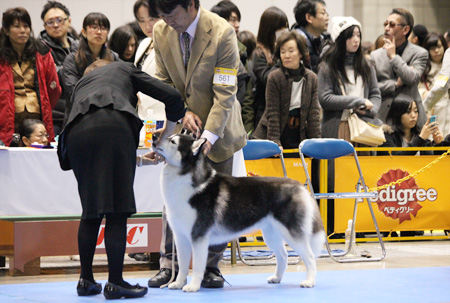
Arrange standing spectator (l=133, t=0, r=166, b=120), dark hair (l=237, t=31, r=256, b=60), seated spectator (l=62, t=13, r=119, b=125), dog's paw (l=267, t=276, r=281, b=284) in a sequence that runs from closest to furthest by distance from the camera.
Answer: dog's paw (l=267, t=276, r=281, b=284) < standing spectator (l=133, t=0, r=166, b=120) < seated spectator (l=62, t=13, r=119, b=125) < dark hair (l=237, t=31, r=256, b=60)

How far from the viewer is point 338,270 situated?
5004 mm

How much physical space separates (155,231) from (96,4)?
18.2 ft

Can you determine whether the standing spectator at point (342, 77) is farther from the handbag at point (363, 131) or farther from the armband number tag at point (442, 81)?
the armband number tag at point (442, 81)

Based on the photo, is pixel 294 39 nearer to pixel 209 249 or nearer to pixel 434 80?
pixel 434 80

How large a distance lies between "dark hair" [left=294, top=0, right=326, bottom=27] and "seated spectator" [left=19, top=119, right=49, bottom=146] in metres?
2.98

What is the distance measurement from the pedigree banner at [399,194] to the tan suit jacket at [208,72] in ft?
8.10

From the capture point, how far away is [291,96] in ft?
21.1

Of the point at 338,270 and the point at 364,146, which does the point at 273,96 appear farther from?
the point at 338,270

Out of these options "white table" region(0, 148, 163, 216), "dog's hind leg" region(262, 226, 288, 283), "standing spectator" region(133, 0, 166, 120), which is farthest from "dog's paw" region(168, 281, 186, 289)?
"standing spectator" region(133, 0, 166, 120)

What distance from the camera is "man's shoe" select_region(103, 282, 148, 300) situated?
3.64 meters

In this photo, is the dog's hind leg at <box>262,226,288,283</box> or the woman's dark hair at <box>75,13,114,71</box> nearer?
the dog's hind leg at <box>262,226,288,283</box>

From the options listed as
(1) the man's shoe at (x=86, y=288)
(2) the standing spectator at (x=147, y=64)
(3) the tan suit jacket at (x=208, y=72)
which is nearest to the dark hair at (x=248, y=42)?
(2) the standing spectator at (x=147, y=64)

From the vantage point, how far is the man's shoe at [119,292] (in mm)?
3643

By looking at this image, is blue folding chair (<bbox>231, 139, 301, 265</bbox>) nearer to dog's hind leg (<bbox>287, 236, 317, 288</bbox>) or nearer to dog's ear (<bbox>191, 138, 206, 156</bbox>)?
dog's hind leg (<bbox>287, 236, 317, 288</bbox>)
